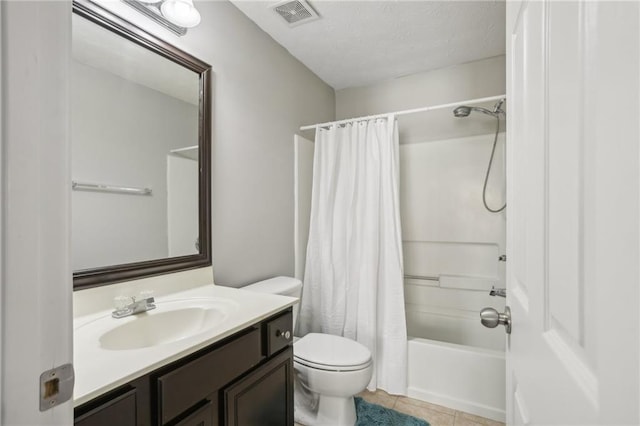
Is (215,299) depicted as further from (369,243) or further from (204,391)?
(369,243)

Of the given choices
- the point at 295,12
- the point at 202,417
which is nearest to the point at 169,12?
the point at 295,12

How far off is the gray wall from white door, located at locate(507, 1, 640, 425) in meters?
1.41

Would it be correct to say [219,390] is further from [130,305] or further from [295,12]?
[295,12]

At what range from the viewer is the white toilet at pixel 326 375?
5.16ft

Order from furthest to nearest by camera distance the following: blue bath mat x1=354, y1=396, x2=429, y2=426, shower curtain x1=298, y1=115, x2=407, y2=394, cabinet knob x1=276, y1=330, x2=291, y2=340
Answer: shower curtain x1=298, y1=115, x2=407, y2=394 < blue bath mat x1=354, y1=396, x2=429, y2=426 < cabinet knob x1=276, y1=330, x2=291, y2=340

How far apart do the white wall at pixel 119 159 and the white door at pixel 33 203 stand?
815 mm

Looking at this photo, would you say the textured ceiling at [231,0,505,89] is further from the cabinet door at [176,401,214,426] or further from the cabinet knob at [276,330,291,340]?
the cabinet door at [176,401,214,426]

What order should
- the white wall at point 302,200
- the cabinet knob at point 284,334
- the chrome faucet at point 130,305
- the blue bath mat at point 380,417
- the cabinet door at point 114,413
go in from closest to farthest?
the cabinet door at point 114,413, the chrome faucet at point 130,305, the cabinet knob at point 284,334, the blue bath mat at point 380,417, the white wall at point 302,200

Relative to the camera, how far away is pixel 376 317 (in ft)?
6.84

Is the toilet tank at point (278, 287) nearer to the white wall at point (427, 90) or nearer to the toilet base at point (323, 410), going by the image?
the toilet base at point (323, 410)

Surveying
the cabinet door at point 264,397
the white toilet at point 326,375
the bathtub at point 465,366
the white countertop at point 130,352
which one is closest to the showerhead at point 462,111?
the bathtub at point 465,366

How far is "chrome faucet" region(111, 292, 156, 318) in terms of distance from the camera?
1126 mm

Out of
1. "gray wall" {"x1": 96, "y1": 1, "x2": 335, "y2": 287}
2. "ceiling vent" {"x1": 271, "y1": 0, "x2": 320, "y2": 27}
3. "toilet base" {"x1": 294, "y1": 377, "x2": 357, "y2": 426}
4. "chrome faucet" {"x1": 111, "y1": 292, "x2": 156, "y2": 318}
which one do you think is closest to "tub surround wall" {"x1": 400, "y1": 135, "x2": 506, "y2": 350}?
"gray wall" {"x1": 96, "y1": 1, "x2": 335, "y2": 287}

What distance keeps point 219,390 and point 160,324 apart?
37cm
